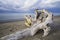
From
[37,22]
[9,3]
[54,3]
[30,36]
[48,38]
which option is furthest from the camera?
[54,3]

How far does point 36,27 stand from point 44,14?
0.29 metres

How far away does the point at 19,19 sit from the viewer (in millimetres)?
3004

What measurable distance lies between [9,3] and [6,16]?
10.2 inches

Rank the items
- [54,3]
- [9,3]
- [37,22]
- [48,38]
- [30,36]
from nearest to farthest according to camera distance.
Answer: [48,38] → [30,36] → [37,22] → [9,3] → [54,3]

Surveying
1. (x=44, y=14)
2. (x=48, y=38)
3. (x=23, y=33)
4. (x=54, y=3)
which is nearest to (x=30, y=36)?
(x=23, y=33)

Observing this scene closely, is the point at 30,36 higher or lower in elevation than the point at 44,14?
lower

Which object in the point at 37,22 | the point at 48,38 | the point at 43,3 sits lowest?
the point at 48,38

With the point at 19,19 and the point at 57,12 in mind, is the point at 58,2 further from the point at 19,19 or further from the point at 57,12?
the point at 19,19

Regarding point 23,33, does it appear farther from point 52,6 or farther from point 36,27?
point 52,6

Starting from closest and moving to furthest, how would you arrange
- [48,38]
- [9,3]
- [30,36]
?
[48,38]
[30,36]
[9,3]

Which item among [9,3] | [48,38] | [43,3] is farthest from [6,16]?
[48,38]

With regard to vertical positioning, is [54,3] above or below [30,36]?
above

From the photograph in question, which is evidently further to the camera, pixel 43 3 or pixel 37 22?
pixel 43 3

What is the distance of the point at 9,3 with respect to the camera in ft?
9.57
